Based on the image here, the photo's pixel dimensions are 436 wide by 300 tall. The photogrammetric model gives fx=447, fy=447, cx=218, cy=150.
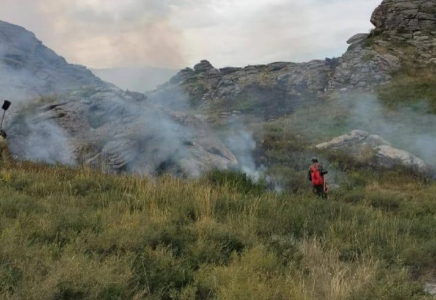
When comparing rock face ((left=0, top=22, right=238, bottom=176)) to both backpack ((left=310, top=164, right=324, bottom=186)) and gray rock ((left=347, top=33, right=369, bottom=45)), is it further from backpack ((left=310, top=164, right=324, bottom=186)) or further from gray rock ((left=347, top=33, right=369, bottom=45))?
gray rock ((left=347, top=33, right=369, bottom=45))

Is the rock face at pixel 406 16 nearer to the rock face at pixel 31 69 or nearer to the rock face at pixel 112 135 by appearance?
the rock face at pixel 31 69

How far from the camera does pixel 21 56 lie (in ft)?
81.6

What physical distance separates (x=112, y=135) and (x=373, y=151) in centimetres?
1114

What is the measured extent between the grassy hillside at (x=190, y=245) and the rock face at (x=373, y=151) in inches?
345

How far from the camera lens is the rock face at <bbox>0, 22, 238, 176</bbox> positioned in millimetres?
12711

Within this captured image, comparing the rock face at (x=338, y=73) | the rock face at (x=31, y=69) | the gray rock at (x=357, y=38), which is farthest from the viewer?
the gray rock at (x=357, y=38)

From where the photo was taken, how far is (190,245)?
5332mm

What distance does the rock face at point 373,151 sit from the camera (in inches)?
680

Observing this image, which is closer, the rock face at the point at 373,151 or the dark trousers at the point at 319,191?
the dark trousers at the point at 319,191

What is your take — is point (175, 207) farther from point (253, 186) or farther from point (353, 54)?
point (353, 54)

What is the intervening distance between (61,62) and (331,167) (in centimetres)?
1988

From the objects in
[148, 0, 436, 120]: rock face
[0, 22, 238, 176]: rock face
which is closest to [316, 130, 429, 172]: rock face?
[0, 22, 238, 176]: rock face

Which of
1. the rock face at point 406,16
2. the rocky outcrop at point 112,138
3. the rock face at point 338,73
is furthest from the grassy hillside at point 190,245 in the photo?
the rock face at point 406,16

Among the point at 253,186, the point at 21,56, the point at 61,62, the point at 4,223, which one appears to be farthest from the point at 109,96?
the point at 61,62
